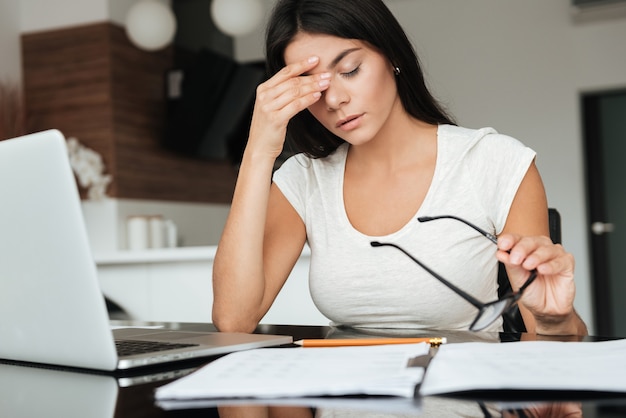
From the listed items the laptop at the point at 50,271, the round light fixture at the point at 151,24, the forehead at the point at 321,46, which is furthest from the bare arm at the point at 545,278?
the round light fixture at the point at 151,24

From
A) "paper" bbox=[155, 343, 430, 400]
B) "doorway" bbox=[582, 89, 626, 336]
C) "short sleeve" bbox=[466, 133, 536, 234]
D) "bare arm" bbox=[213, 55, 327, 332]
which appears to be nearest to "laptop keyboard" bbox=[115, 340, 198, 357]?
"paper" bbox=[155, 343, 430, 400]

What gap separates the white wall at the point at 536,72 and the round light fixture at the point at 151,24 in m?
1.36

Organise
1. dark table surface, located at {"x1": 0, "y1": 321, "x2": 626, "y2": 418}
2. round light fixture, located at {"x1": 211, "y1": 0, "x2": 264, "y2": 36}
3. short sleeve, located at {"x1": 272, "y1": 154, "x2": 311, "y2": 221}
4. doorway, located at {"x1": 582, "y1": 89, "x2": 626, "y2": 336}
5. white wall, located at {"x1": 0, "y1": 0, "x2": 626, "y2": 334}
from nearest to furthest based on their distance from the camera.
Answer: dark table surface, located at {"x1": 0, "y1": 321, "x2": 626, "y2": 418} < short sleeve, located at {"x1": 272, "y1": 154, "x2": 311, "y2": 221} < round light fixture, located at {"x1": 211, "y1": 0, "x2": 264, "y2": 36} < white wall, located at {"x1": 0, "y1": 0, "x2": 626, "y2": 334} < doorway, located at {"x1": 582, "y1": 89, "x2": 626, "y2": 336}

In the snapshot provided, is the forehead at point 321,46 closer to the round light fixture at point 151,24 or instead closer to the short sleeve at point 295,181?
the short sleeve at point 295,181

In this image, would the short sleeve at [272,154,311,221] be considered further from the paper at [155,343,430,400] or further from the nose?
the paper at [155,343,430,400]

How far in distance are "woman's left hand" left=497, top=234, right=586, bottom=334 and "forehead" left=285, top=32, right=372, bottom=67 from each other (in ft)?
1.75

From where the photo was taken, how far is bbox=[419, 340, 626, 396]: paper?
625 millimetres

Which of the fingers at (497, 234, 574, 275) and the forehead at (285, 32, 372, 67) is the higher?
the forehead at (285, 32, 372, 67)

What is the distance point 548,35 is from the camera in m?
4.81

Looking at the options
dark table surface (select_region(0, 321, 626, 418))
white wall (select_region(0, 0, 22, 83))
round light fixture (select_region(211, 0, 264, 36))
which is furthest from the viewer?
white wall (select_region(0, 0, 22, 83))

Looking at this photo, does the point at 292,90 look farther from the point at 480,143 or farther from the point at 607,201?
the point at 607,201

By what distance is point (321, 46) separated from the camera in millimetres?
1372

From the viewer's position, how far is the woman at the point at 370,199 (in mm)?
1336

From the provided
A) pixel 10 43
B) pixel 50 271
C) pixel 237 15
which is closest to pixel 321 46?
pixel 50 271
